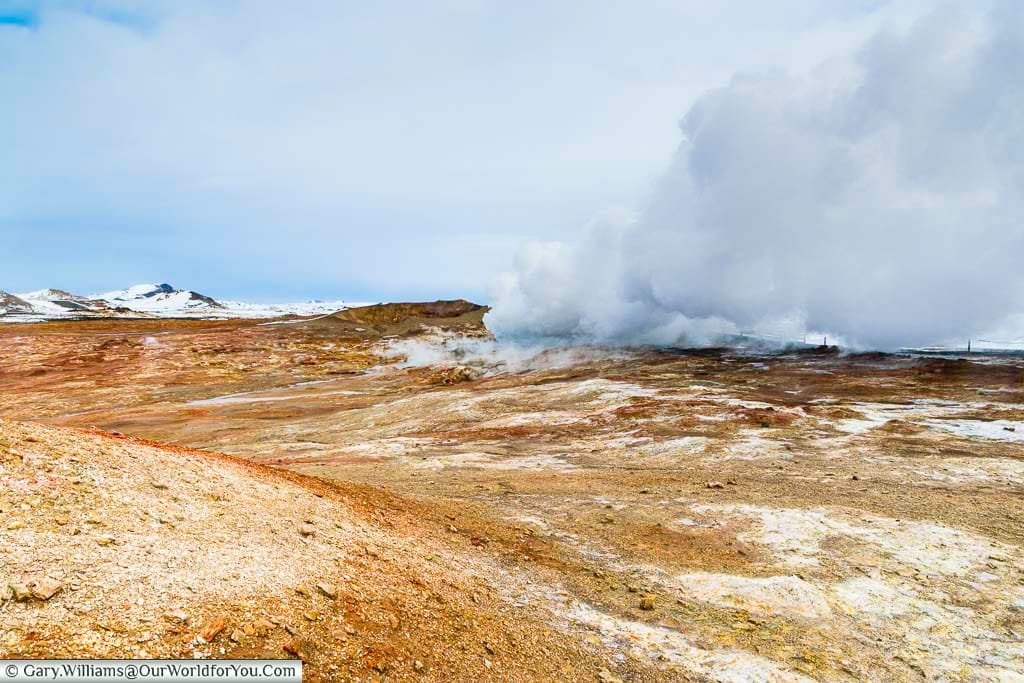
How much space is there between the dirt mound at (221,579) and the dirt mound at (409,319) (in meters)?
91.5

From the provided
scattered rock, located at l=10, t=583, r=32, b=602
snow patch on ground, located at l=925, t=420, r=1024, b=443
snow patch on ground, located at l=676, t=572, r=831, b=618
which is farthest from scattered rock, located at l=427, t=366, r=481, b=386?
scattered rock, located at l=10, t=583, r=32, b=602

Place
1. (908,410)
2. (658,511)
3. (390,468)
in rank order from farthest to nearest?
(908,410) → (390,468) → (658,511)

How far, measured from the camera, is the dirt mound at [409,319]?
106 m

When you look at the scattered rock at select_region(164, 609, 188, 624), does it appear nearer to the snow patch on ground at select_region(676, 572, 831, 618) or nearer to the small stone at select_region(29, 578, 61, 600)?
the small stone at select_region(29, 578, 61, 600)

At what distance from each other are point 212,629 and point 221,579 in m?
1.04

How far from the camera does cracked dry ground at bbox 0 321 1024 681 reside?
6.43m

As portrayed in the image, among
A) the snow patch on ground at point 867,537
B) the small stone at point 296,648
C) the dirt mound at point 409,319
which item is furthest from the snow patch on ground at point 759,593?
the dirt mound at point 409,319

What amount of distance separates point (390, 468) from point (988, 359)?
58258mm

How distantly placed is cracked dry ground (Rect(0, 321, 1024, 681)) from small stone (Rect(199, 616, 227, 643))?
6 cm

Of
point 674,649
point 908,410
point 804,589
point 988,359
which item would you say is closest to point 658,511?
point 804,589

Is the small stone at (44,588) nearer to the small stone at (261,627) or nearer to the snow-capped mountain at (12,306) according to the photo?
the small stone at (261,627)

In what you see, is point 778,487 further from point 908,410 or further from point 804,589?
point 908,410

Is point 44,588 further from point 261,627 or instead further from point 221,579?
point 261,627

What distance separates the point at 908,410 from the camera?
31.0 m
